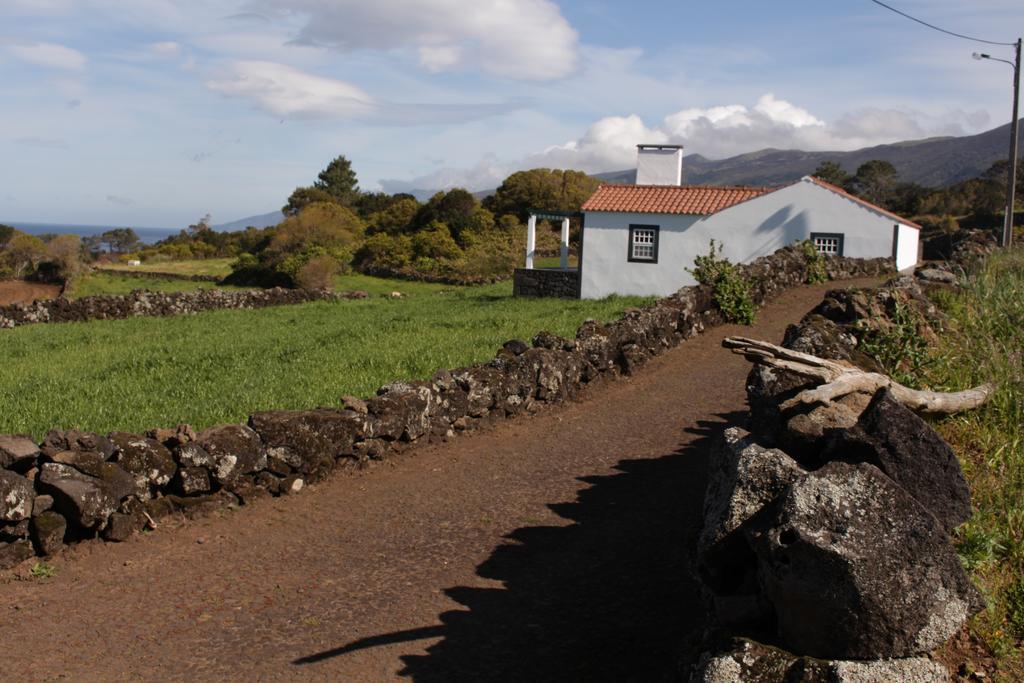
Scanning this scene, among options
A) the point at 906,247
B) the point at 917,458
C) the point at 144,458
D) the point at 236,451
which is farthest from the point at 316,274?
the point at 917,458

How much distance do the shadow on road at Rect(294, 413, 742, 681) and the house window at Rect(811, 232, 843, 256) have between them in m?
21.8

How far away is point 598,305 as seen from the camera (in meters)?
25.3

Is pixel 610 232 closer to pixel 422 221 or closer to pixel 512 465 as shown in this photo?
pixel 512 465

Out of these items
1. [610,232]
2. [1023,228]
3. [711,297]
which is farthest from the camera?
[1023,228]

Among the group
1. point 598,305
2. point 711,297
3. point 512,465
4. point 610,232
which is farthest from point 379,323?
point 512,465

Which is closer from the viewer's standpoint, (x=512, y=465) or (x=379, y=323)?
(x=512, y=465)

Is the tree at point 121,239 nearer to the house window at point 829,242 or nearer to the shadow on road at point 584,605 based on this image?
Answer: the house window at point 829,242

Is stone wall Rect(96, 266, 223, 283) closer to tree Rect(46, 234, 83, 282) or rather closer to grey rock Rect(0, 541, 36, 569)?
tree Rect(46, 234, 83, 282)

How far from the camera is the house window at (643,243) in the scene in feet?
99.0

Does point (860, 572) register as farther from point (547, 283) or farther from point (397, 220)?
point (397, 220)

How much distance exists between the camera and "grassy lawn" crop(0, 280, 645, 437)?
11.3 metres

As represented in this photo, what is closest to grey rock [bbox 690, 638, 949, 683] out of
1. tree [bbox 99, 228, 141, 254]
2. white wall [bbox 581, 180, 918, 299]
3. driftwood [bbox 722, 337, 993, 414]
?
driftwood [bbox 722, 337, 993, 414]


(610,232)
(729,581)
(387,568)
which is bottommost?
(387,568)

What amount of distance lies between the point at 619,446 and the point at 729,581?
20.7 feet
